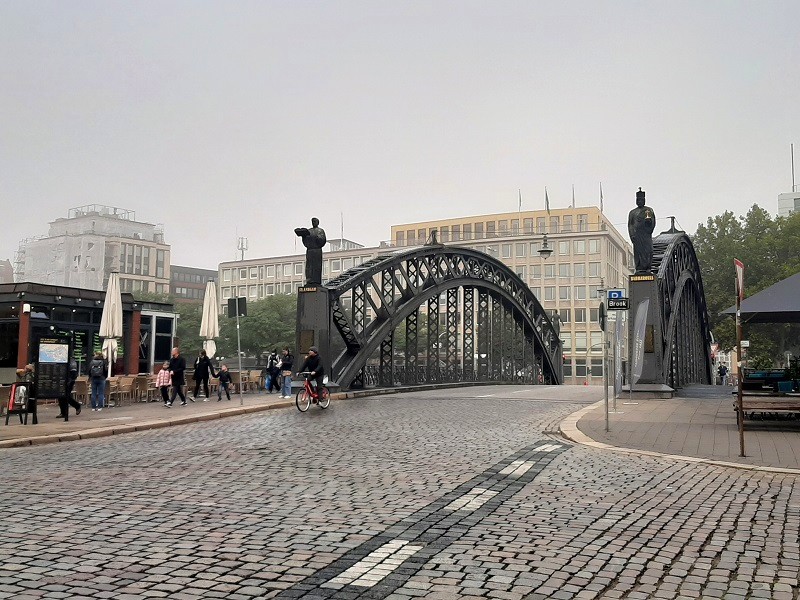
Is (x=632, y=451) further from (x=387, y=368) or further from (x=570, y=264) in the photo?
(x=570, y=264)

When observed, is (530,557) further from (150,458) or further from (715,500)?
(150,458)

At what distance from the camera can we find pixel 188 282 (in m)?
125

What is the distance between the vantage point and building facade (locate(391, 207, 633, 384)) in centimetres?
9450

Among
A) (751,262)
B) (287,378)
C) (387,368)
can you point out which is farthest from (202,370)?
(751,262)

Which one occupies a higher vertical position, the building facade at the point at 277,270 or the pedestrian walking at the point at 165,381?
the building facade at the point at 277,270

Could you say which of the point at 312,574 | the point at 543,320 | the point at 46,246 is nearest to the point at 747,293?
the point at 543,320

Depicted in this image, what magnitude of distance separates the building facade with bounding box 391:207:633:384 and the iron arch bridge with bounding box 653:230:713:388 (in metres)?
48.5

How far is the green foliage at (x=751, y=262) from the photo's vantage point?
2218 inches

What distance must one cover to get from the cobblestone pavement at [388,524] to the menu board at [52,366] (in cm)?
644

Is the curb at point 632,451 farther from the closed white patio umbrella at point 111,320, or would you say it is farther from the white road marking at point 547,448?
the closed white patio umbrella at point 111,320

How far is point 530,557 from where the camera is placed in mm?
5629

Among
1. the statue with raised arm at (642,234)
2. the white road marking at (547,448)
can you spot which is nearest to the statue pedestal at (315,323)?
the statue with raised arm at (642,234)

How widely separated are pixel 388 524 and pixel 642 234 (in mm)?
19819

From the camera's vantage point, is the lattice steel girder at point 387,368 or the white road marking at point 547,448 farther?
the lattice steel girder at point 387,368
